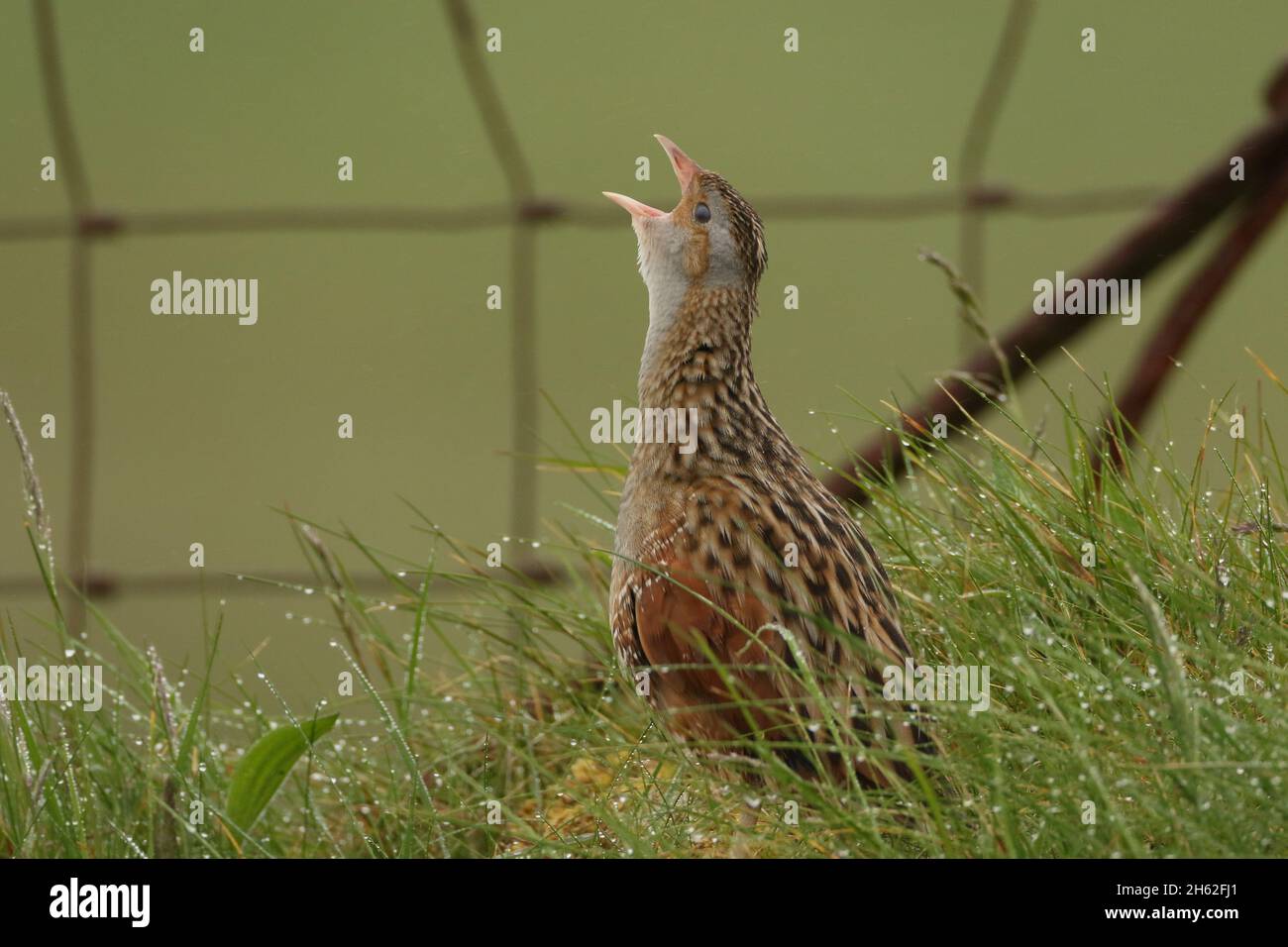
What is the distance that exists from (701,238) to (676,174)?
202mm

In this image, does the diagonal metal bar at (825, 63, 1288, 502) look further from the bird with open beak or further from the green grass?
the bird with open beak

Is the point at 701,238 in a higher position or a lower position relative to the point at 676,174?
lower

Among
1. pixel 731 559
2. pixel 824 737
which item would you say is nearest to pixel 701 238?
pixel 731 559

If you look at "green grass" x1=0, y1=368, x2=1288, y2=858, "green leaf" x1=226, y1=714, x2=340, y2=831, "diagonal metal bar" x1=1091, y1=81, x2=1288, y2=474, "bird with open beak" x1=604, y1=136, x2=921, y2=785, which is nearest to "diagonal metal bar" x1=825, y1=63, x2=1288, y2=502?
"diagonal metal bar" x1=1091, y1=81, x2=1288, y2=474

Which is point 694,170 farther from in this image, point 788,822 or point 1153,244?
point 788,822

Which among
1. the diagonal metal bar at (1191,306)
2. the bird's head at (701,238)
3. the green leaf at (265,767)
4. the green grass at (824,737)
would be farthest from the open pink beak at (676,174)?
the green leaf at (265,767)

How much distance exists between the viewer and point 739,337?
3332 millimetres

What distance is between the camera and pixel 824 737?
249 centimetres

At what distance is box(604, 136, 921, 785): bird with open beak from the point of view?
253cm

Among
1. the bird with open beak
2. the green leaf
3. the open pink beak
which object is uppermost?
the open pink beak

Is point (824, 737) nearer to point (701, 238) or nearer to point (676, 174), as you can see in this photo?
point (701, 238)

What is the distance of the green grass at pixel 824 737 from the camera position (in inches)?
86.8

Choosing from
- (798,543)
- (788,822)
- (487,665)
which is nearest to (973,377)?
(798,543)
